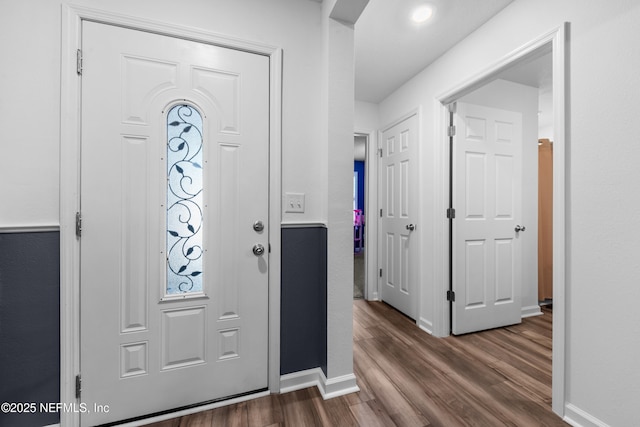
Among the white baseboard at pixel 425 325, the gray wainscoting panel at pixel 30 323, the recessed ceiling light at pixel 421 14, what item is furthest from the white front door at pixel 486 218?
the gray wainscoting panel at pixel 30 323

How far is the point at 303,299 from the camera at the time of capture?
165cm

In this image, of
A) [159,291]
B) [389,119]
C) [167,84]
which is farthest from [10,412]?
[389,119]

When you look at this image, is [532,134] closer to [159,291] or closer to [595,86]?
[595,86]

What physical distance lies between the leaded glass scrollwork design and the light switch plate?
0.47 meters

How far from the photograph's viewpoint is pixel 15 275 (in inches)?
46.5

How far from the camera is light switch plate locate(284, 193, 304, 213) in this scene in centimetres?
161

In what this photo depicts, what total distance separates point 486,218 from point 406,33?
5.68 ft

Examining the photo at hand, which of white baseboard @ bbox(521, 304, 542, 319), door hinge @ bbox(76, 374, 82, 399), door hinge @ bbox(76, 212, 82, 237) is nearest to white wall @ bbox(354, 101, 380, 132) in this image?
white baseboard @ bbox(521, 304, 542, 319)

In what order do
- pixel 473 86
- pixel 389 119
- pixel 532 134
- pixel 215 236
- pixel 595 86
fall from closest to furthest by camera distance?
pixel 595 86
pixel 215 236
pixel 473 86
pixel 532 134
pixel 389 119

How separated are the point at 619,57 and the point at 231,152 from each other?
190cm

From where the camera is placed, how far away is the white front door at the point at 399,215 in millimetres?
2717

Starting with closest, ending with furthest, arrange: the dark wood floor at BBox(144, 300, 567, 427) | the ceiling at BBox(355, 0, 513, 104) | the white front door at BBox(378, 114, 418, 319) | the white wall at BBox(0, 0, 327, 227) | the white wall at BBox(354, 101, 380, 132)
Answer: the white wall at BBox(0, 0, 327, 227), the dark wood floor at BBox(144, 300, 567, 427), the ceiling at BBox(355, 0, 513, 104), the white front door at BBox(378, 114, 418, 319), the white wall at BBox(354, 101, 380, 132)

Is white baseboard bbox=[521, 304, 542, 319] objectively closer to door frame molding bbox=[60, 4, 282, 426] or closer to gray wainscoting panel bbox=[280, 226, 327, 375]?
gray wainscoting panel bbox=[280, 226, 327, 375]

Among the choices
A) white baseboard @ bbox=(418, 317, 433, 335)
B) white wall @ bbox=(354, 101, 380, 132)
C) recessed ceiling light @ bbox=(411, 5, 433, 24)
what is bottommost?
white baseboard @ bbox=(418, 317, 433, 335)
